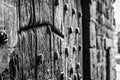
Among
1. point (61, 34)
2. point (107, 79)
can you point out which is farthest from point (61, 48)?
point (107, 79)

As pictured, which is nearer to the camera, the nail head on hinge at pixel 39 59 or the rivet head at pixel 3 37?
the rivet head at pixel 3 37

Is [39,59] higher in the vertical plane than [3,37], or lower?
lower

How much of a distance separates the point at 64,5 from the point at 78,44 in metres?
0.45

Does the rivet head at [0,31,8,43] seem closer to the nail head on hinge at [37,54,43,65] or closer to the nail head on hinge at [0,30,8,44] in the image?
the nail head on hinge at [0,30,8,44]

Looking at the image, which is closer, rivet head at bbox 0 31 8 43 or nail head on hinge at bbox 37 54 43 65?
rivet head at bbox 0 31 8 43

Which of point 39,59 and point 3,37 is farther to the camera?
point 39,59

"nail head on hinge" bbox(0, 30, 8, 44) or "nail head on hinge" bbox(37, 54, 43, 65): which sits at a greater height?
"nail head on hinge" bbox(0, 30, 8, 44)

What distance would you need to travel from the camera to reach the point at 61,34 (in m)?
1.31

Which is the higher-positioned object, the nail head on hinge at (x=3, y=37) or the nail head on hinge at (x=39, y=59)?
the nail head on hinge at (x=3, y=37)

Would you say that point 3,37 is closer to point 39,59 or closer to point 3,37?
point 3,37

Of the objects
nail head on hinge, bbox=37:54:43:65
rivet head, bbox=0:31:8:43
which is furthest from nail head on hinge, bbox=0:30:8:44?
nail head on hinge, bbox=37:54:43:65

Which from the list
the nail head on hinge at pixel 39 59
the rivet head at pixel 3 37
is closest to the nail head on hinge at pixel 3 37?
the rivet head at pixel 3 37

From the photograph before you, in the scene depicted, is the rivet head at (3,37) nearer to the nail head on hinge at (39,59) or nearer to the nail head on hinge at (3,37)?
the nail head on hinge at (3,37)

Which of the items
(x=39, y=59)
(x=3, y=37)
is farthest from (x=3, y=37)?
(x=39, y=59)
